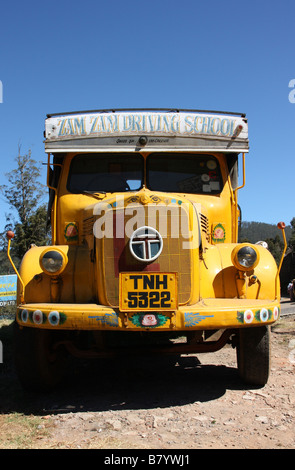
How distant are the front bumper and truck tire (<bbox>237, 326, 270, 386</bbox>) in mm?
479

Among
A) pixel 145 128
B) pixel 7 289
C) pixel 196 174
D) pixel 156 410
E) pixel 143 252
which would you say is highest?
pixel 145 128

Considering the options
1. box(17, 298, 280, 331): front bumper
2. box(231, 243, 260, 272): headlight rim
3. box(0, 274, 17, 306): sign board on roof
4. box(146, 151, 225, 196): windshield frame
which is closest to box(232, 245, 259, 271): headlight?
box(231, 243, 260, 272): headlight rim

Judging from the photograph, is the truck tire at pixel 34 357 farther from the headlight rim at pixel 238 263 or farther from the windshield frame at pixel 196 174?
the windshield frame at pixel 196 174

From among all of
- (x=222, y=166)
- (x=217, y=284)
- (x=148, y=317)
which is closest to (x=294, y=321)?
(x=222, y=166)

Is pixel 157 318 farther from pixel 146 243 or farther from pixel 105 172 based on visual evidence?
pixel 105 172

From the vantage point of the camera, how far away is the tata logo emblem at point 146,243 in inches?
156

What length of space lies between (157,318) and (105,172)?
7.61 ft

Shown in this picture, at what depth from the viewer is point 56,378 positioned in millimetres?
4766

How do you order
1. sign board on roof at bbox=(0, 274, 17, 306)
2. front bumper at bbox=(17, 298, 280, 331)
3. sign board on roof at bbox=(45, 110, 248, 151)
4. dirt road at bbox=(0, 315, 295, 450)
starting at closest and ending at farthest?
1. dirt road at bbox=(0, 315, 295, 450)
2. front bumper at bbox=(17, 298, 280, 331)
3. sign board on roof at bbox=(45, 110, 248, 151)
4. sign board on roof at bbox=(0, 274, 17, 306)

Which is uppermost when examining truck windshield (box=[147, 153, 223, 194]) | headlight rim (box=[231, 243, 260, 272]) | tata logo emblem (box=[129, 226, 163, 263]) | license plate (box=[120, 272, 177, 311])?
truck windshield (box=[147, 153, 223, 194])

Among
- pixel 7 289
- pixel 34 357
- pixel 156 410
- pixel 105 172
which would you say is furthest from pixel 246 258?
pixel 7 289

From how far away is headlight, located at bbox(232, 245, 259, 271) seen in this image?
4152 mm

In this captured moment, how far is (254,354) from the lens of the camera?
439cm

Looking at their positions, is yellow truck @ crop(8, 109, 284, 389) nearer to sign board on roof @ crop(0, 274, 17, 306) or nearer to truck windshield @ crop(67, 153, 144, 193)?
truck windshield @ crop(67, 153, 144, 193)
